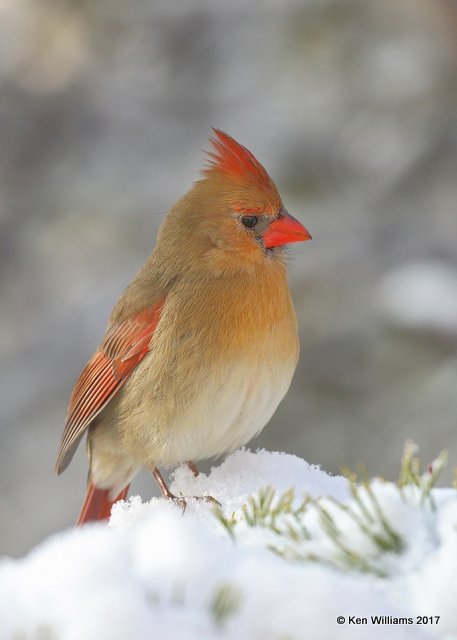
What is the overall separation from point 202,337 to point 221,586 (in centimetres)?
131

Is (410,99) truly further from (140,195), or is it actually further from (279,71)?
(140,195)

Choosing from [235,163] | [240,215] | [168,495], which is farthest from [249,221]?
[168,495]

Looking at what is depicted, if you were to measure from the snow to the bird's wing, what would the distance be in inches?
51.5

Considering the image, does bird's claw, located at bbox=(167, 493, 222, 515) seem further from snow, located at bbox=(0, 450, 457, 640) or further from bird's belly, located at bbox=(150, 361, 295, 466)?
snow, located at bbox=(0, 450, 457, 640)

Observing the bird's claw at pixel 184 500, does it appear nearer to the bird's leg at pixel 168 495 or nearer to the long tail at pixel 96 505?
the bird's leg at pixel 168 495

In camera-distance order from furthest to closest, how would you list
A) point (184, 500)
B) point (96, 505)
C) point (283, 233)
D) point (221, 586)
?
1. point (96, 505)
2. point (283, 233)
3. point (184, 500)
4. point (221, 586)

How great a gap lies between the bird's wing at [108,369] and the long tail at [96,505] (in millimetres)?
107

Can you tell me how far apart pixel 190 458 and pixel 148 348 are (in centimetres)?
25

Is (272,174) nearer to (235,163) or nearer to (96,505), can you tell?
(235,163)

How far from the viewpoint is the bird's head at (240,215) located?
2.14 metres

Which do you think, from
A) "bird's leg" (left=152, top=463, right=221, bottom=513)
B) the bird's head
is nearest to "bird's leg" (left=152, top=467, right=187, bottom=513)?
"bird's leg" (left=152, top=463, right=221, bottom=513)

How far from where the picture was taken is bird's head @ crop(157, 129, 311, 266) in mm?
2137

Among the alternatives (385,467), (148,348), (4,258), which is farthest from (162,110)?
(148,348)

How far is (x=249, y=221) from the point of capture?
7.06ft
